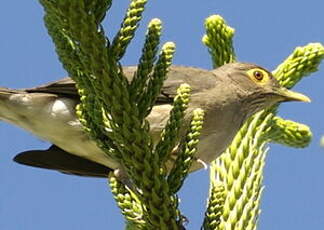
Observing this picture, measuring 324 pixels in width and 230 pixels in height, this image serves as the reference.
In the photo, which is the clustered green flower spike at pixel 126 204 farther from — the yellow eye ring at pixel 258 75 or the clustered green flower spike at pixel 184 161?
the yellow eye ring at pixel 258 75

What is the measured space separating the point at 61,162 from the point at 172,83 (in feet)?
3.79

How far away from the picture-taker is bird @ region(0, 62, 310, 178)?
5.13 meters

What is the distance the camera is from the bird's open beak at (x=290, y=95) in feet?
18.4

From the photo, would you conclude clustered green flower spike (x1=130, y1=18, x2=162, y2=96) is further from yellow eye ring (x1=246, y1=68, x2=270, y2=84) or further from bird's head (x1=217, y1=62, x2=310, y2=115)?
yellow eye ring (x1=246, y1=68, x2=270, y2=84)

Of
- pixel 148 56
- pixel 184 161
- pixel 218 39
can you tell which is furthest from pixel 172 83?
pixel 148 56

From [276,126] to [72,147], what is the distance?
5.39 ft

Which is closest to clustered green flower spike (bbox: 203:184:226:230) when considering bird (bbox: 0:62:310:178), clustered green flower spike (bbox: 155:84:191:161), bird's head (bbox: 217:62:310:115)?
clustered green flower spike (bbox: 155:84:191:161)

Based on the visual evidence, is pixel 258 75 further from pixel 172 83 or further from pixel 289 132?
pixel 289 132

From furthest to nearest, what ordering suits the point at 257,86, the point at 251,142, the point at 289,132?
the point at 257,86, the point at 289,132, the point at 251,142

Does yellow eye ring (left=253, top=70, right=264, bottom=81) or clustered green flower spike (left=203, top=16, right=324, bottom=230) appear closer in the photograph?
clustered green flower spike (left=203, top=16, right=324, bottom=230)

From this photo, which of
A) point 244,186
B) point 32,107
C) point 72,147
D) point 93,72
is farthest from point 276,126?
point 93,72

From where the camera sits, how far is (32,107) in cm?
557

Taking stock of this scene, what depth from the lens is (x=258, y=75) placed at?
247 inches

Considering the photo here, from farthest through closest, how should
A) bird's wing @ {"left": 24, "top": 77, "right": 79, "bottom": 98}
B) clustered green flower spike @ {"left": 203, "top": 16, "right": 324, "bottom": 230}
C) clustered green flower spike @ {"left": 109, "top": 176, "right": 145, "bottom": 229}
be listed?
bird's wing @ {"left": 24, "top": 77, "right": 79, "bottom": 98}
clustered green flower spike @ {"left": 203, "top": 16, "right": 324, "bottom": 230}
clustered green flower spike @ {"left": 109, "top": 176, "right": 145, "bottom": 229}
